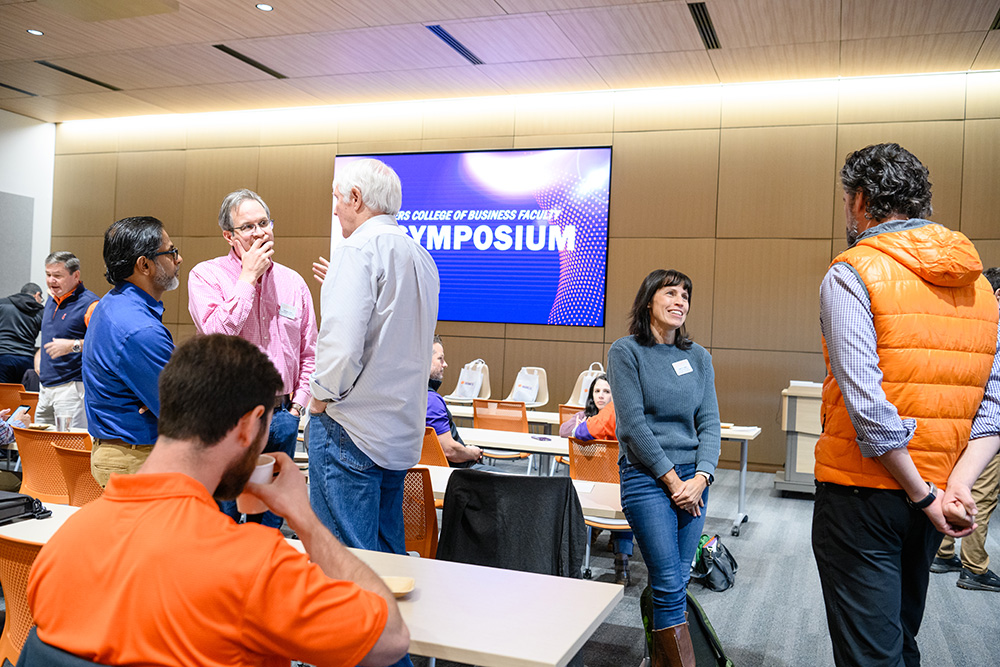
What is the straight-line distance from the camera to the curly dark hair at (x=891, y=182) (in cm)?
197

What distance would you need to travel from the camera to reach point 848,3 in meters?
6.08

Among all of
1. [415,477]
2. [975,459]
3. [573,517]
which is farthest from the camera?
[415,477]

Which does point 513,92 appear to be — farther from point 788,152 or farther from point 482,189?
point 788,152

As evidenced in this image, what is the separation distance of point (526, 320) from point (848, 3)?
4.49 meters

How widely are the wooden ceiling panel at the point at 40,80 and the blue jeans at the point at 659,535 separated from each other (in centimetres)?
878

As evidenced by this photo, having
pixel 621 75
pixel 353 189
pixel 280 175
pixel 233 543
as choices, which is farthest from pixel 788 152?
pixel 233 543

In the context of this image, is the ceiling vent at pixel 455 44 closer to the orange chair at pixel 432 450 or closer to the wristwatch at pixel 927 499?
the orange chair at pixel 432 450

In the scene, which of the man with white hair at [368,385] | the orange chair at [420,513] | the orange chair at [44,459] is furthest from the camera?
the orange chair at [44,459]

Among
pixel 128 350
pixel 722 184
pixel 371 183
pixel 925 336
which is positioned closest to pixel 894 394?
pixel 925 336

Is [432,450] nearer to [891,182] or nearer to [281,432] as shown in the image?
[281,432]

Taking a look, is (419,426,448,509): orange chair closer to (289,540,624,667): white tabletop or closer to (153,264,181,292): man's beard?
(153,264,181,292): man's beard

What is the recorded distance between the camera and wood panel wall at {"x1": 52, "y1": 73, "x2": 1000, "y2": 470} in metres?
7.80

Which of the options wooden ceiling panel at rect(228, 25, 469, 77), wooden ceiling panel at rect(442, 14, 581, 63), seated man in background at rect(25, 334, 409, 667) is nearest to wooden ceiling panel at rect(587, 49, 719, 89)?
wooden ceiling panel at rect(442, 14, 581, 63)

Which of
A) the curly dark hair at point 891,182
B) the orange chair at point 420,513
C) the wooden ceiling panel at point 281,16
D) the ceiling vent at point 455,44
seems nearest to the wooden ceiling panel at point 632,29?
the ceiling vent at point 455,44
